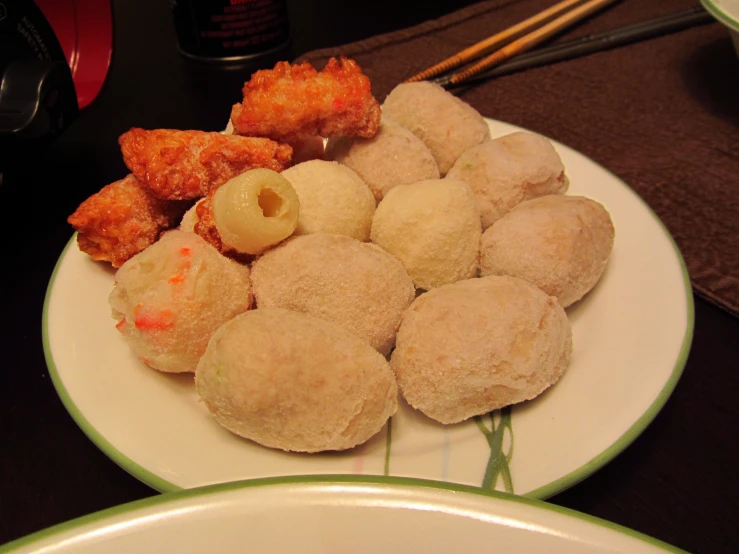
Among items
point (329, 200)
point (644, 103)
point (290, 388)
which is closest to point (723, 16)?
point (644, 103)

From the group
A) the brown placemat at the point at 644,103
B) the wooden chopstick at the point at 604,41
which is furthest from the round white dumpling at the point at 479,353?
the wooden chopstick at the point at 604,41

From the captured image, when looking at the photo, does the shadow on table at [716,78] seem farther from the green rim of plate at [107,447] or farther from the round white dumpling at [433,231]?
the green rim of plate at [107,447]

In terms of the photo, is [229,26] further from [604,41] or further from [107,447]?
[107,447]

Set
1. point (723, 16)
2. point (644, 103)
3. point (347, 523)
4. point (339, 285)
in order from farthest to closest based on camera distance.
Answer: point (644, 103), point (723, 16), point (339, 285), point (347, 523)

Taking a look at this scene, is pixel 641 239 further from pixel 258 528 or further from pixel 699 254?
pixel 258 528

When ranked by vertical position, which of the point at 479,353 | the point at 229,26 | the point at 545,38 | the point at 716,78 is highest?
the point at 229,26

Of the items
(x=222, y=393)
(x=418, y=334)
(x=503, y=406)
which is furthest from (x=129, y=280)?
(x=503, y=406)
